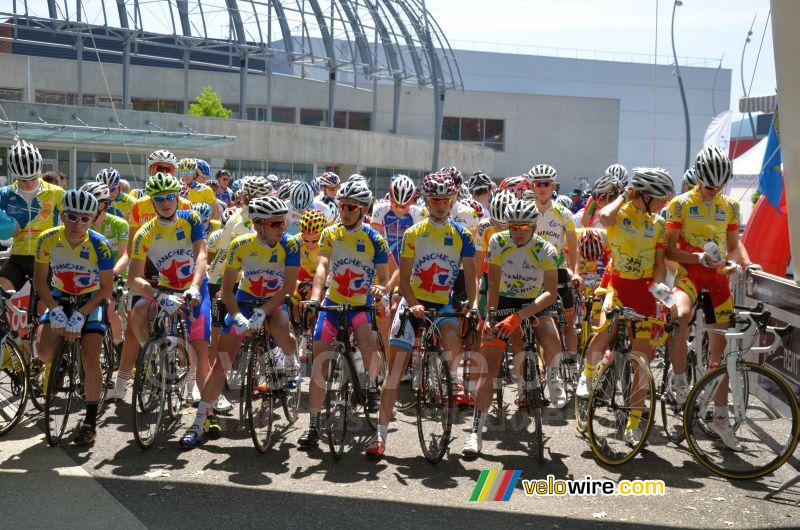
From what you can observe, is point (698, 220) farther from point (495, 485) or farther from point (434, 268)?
point (495, 485)

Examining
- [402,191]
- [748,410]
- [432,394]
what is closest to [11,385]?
[432,394]

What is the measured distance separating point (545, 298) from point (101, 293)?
3689 mm

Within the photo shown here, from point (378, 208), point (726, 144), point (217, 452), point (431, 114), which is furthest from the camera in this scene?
point (431, 114)

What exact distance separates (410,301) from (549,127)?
6534cm

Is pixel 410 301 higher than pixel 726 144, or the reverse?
pixel 726 144

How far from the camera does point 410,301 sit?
7.59 meters

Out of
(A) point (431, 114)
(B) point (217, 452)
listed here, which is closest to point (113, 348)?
(B) point (217, 452)

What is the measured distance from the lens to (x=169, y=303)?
757 cm

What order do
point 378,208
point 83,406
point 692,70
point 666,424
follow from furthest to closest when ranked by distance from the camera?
point 692,70, point 378,208, point 83,406, point 666,424

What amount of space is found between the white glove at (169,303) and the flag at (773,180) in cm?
837

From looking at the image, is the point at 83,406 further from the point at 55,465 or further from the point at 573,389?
the point at 573,389

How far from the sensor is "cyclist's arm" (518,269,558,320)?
294 inches

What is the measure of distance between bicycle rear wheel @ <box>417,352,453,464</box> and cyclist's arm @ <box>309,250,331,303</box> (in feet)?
3.33

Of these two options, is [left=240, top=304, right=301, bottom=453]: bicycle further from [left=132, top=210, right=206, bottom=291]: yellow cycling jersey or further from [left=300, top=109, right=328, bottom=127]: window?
A: [left=300, top=109, right=328, bottom=127]: window
